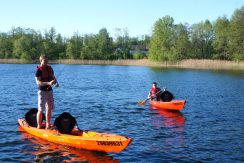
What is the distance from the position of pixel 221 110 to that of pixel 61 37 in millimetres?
113379

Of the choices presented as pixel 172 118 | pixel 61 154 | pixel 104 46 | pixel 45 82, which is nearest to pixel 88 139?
pixel 61 154

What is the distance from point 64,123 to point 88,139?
1.50 meters

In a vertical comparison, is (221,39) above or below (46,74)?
above

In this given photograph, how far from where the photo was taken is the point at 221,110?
21797 millimetres

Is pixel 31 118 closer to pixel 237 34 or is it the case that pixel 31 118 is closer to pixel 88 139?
pixel 88 139

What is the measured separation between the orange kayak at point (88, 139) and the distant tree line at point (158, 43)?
70.7 meters

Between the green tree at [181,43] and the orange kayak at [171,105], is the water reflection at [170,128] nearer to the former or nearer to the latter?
the orange kayak at [171,105]

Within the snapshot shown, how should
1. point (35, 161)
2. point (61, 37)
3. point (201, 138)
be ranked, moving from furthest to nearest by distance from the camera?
1. point (61, 37)
2. point (201, 138)
3. point (35, 161)

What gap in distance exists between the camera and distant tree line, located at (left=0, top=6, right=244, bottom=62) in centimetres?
8469

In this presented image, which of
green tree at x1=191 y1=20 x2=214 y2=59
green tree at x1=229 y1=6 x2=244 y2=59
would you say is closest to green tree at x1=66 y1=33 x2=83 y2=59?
green tree at x1=191 y1=20 x2=214 y2=59

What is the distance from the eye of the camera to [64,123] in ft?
43.4

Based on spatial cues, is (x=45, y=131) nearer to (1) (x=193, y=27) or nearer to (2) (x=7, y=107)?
(2) (x=7, y=107)

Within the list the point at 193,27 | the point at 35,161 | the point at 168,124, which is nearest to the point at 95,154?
the point at 35,161

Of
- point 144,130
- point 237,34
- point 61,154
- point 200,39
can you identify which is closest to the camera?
point 61,154
